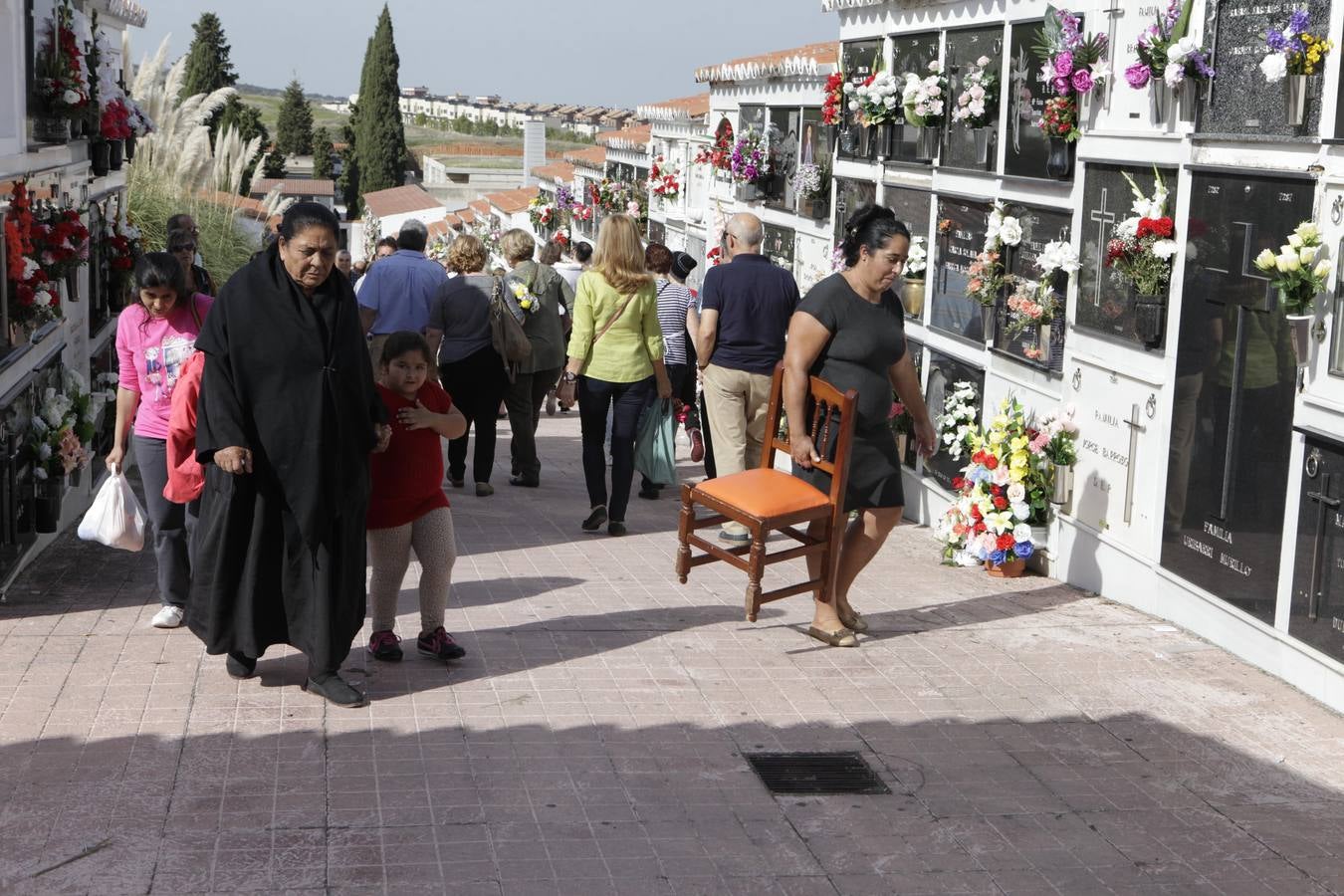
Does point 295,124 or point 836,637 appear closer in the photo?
point 836,637

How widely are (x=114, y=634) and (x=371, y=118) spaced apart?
80.4 metres

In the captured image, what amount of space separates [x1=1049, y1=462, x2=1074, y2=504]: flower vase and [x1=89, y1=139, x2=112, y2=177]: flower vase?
7.08m

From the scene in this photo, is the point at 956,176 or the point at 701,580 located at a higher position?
the point at 956,176

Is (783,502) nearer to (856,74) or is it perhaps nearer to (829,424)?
(829,424)

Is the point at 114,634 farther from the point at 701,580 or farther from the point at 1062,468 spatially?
the point at 1062,468

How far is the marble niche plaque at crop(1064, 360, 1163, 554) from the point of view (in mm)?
7820

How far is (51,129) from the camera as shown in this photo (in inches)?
386

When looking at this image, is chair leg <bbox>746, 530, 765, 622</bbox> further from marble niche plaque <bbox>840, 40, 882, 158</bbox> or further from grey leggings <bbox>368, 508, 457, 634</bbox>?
marble niche plaque <bbox>840, 40, 882, 158</bbox>

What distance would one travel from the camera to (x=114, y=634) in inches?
262

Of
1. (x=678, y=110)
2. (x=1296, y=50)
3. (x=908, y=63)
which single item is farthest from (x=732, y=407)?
(x=678, y=110)

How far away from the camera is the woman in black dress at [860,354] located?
6.71 meters

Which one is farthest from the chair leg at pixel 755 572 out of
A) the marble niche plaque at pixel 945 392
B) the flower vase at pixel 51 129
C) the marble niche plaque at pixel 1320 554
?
the flower vase at pixel 51 129

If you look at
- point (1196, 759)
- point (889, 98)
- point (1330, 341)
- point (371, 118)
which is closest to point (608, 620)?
point (1196, 759)

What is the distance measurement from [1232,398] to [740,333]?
2.87 meters
